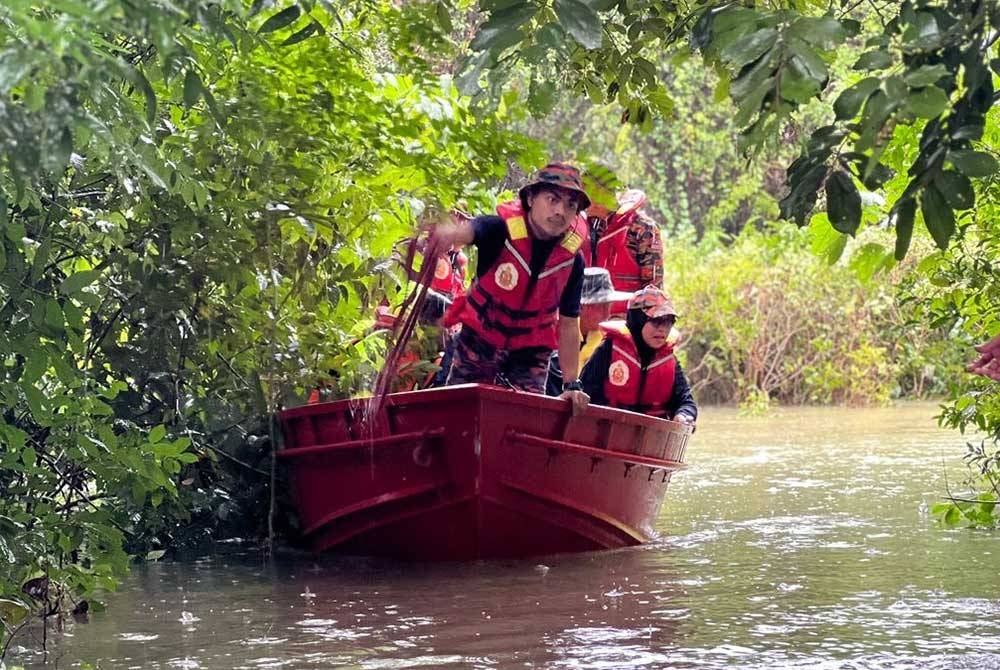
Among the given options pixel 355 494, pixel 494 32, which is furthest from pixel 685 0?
pixel 355 494

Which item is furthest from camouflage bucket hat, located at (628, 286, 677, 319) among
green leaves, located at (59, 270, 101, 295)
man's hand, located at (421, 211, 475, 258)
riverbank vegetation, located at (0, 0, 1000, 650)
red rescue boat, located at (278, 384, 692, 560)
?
green leaves, located at (59, 270, 101, 295)

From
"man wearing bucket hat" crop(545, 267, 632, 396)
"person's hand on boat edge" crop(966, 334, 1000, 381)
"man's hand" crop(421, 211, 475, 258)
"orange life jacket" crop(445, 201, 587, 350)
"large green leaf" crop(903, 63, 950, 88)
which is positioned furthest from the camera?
"man wearing bucket hat" crop(545, 267, 632, 396)

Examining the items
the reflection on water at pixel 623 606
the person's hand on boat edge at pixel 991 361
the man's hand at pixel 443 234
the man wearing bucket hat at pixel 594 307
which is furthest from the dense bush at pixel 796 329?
the person's hand on boat edge at pixel 991 361

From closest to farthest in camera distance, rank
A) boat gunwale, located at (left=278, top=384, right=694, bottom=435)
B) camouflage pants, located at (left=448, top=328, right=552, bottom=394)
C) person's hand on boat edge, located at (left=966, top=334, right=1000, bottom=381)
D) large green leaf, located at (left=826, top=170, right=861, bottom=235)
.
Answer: large green leaf, located at (left=826, top=170, right=861, bottom=235)
person's hand on boat edge, located at (left=966, top=334, right=1000, bottom=381)
boat gunwale, located at (left=278, top=384, right=694, bottom=435)
camouflage pants, located at (left=448, top=328, right=552, bottom=394)

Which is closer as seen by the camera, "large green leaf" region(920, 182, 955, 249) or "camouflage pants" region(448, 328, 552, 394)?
"large green leaf" region(920, 182, 955, 249)

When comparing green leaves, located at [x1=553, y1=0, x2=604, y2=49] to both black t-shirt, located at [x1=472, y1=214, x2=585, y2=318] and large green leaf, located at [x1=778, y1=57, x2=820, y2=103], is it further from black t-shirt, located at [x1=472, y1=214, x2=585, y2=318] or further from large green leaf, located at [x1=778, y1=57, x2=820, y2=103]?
black t-shirt, located at [x1=472, y1=214, x2=585, y2=318]

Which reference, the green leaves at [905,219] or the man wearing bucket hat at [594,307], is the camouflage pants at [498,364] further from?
the green leaves at [905,219]

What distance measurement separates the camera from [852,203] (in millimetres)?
3346

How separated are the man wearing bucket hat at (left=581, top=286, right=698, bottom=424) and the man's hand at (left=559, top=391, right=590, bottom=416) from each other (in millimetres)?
1378

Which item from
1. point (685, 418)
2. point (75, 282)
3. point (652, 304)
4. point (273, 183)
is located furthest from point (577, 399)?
point (75, 282)

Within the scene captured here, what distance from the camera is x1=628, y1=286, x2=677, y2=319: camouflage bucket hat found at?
9016mm

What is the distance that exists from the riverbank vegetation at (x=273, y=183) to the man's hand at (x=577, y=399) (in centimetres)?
106

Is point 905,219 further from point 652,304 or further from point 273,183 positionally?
point 652,304

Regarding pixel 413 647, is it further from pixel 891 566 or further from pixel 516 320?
pixel 891 566
